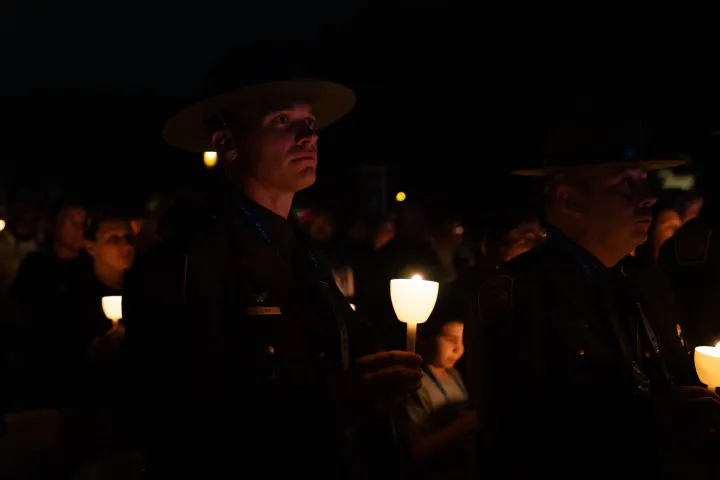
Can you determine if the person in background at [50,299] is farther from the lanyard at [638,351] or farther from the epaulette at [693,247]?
the epaulette at [693,247]

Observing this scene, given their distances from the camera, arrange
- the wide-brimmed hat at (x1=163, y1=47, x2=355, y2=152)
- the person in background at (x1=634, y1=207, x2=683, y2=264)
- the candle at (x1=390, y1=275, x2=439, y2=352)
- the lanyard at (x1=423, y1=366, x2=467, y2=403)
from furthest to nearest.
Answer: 1. the person in background at (x1=634, y1=207, x2=683, y2=264)
2. the lanyard at (x1=423, y1=366, x2=467, y2=403)
3. the candle at (x1=390, y1=275, x2=439, y2=352)
4. the wide-brimmed hat at (x1=163, y1=47, x2=355, y2=152)

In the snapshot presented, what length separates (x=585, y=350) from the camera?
2.84 m

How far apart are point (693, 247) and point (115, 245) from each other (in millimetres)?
3751

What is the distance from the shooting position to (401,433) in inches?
111

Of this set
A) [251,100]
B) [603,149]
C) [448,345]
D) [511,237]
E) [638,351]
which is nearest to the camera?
[251,100]

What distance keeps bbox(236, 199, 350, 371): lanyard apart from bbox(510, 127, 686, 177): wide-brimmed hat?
126cm

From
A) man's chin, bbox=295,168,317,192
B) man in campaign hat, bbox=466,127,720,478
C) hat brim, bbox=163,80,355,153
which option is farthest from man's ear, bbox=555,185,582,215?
man's chin, bbox=295,168,317,192

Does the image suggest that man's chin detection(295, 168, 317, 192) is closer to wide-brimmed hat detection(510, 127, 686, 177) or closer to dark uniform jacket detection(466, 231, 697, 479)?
dark uniform jacket detection(466, 231, 697, 479)

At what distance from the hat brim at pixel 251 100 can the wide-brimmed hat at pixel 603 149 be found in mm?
963

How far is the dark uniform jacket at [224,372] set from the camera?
228 cm

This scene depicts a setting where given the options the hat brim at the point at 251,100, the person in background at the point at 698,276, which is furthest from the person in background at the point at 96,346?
the person in background at the point at 698,276

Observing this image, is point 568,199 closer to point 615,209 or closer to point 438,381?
point 615,209

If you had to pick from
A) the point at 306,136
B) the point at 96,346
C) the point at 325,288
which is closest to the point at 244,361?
the point at 325,288

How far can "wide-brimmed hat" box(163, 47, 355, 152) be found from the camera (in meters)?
2.74
